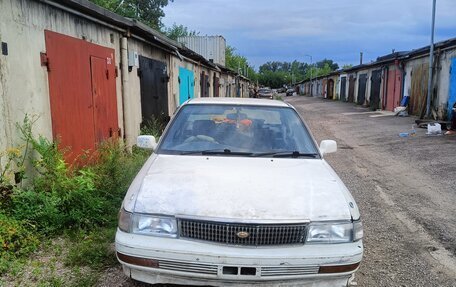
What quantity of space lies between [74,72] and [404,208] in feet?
18.3

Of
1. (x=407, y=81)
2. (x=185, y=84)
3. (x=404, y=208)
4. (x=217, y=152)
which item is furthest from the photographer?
(x=407, y=81)

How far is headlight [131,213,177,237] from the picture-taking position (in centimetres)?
272

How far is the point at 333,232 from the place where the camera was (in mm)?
2781

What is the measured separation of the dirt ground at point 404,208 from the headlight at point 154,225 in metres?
0.80

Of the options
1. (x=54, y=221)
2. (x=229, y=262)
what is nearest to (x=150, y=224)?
(x=229, y=262)

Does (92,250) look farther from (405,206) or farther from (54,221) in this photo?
(405,206)

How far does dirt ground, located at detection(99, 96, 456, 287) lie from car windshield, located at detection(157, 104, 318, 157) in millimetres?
1323

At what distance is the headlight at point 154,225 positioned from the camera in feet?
8.93

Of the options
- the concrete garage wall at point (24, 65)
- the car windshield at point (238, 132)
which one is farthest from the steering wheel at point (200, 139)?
the concrete garage wall at point (24, 65)

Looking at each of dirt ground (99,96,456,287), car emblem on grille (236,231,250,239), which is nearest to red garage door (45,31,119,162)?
dirt ground (99,96,456,287)

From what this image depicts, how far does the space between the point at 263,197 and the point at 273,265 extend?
486 mm

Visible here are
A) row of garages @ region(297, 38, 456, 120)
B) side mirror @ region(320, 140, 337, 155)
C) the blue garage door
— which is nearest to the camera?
side mirror @ region(320, 140, 337, 155)

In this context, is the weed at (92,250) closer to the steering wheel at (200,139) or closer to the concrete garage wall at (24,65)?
the steering wheel at (200,139)

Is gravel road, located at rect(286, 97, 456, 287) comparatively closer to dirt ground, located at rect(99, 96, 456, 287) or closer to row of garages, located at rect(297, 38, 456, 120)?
dirt ground, located at rect(99, 96, 456, 287)
